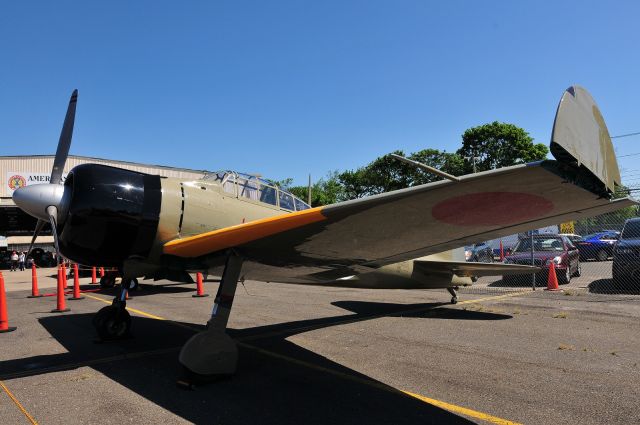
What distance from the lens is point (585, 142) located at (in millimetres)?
2180

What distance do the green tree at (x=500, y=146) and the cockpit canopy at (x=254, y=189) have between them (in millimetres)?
43442

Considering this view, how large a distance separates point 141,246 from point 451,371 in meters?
3.61

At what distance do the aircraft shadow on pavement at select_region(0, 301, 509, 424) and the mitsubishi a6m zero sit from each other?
14.6 inches

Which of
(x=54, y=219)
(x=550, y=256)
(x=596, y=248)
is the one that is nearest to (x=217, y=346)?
(x=54, y=219)

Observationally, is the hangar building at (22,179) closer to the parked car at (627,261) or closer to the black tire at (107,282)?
the black tire at (107,282)

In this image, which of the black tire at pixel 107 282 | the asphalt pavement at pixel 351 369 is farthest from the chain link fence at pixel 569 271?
the black tire at pixel 107 282

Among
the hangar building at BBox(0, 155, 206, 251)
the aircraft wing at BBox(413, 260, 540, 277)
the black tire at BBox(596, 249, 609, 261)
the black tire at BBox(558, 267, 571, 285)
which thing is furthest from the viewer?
the hangar building at BBox(0, 155, 206, 251)

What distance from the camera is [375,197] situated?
2898 mm

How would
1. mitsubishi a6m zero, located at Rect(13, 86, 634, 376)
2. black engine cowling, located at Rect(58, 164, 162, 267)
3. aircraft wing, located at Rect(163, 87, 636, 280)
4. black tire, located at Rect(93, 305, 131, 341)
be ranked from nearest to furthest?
aircraft wing, located at Rect(163, 87, 636, 280), mitsubishi a6m zero, located at Rect(13, 86, 634, 376), black engine cowling, located at Rect(58, 164, 162, 267), black tire, located at Rect(93, 305, 131, 341)

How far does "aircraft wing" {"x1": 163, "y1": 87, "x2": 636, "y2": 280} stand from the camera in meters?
2.24

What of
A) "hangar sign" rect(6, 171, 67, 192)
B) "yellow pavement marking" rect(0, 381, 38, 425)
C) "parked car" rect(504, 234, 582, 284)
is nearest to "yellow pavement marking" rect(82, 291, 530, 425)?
"yellow pavement marking" rect(0, 381, 38, 425)

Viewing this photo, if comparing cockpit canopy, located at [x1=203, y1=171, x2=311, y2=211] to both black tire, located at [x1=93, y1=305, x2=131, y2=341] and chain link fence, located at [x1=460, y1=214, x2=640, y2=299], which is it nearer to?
black tire, located at [x1=93, y1=305, x2=131, y2=341]

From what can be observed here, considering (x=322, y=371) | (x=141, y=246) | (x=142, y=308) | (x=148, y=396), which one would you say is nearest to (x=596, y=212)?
(x=322, y=371)

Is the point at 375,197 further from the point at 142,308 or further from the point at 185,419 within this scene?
the point at 142,308
